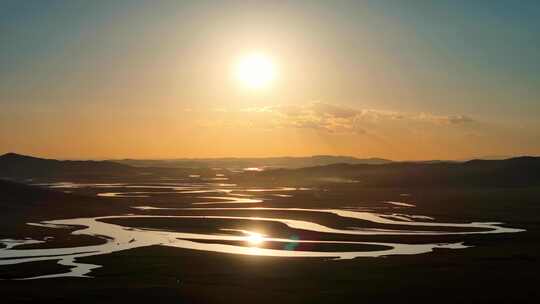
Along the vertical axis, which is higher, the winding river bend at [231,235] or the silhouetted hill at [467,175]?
the silhouetted hill at [467,175]

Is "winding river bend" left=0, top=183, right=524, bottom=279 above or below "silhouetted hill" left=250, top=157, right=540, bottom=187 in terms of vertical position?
below

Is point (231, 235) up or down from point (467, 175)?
down

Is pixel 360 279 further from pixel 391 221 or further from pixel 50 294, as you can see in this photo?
pixel 391 221

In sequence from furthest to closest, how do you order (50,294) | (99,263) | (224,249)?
(224,249), (99,263), (50,294)

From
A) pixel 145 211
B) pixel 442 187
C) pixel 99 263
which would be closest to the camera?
pixel 99 263

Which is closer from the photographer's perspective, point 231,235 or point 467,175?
point 231,235

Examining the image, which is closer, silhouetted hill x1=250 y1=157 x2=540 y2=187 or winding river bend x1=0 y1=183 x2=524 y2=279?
winding river bend x1=0 y1=183 x2=524 y2=279

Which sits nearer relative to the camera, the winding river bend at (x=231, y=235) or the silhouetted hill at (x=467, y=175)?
the winding river bend at (x=231, y=235)

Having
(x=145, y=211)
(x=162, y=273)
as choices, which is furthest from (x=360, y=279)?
(x=145, y=211)

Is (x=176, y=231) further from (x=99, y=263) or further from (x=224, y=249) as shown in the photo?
(x=99, y=263)

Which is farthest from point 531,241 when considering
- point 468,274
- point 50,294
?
point 50,294

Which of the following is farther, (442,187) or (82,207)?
(442,187)
